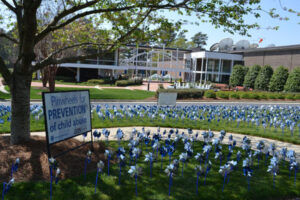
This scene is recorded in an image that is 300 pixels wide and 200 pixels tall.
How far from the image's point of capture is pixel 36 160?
186 inches

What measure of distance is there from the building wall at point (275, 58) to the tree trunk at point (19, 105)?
43.2 m

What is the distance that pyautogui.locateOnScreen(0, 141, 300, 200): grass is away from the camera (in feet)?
12.5

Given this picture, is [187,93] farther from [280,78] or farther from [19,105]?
[280,78]

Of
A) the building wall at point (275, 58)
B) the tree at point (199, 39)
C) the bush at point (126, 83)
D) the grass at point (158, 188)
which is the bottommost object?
the grass at point (158, 188)

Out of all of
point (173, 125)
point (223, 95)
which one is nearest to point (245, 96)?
point (223, 95)

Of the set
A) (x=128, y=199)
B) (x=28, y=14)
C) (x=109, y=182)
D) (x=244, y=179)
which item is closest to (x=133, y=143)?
(x=109, y=182)

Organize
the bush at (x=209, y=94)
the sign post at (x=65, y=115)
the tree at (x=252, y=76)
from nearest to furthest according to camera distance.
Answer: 1. the sign post at (x=65, y=115)
2. the bush at (x=209, y=94)
3. the tree at (x=252, y=76)

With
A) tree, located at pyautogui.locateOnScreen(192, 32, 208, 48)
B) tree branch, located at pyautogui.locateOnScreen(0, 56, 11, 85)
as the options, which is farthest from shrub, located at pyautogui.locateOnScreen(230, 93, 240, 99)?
tree, located at pyautogui.locateOnScreen(192, 32, 208, 48)

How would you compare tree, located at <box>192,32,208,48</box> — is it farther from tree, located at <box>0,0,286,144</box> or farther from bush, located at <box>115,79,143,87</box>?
tree, located at <box>0,0,286,144</box>

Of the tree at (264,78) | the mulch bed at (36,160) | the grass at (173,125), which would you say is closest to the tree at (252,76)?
the tree at (264,78)

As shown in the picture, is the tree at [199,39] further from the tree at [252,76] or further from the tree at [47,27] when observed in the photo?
the tree at [47,27]

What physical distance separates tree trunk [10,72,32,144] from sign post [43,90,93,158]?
3.83 ft

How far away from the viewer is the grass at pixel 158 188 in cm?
381

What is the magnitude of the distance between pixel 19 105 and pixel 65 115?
127 centimetres
